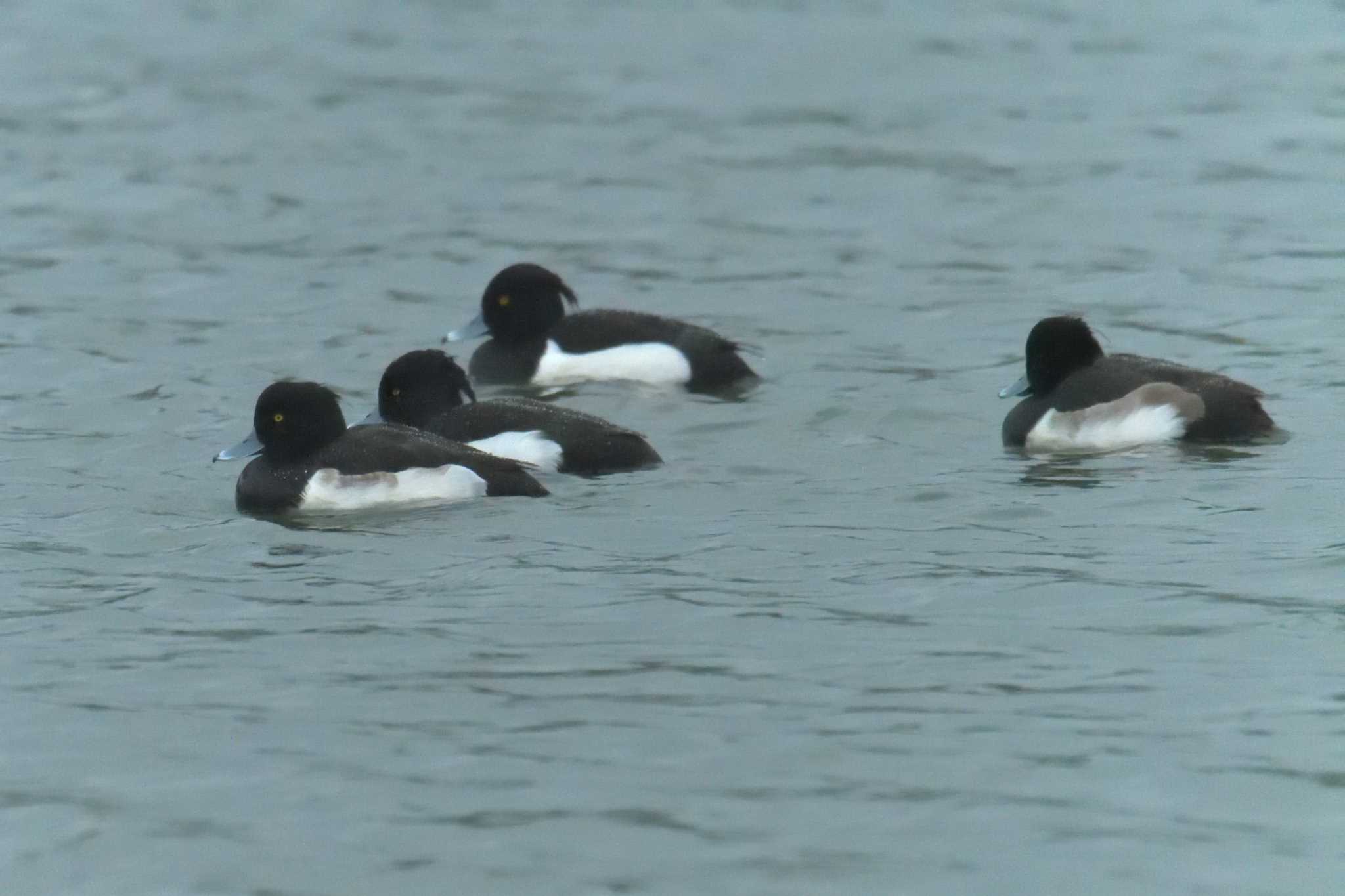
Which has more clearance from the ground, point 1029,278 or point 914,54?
point 914,54

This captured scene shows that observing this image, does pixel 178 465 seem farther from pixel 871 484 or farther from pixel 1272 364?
pixel 1272 364

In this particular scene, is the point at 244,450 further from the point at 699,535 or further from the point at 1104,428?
the point at 1104,428

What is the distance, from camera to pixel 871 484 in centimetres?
924

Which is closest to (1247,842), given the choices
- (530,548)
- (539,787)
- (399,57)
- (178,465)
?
(539,787)

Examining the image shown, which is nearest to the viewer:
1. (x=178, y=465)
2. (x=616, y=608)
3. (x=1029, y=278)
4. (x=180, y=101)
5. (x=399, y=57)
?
(x=616, y=608)

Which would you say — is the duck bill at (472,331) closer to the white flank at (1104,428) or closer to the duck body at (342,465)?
the duck body at (342,465)

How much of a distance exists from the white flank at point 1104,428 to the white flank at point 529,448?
2.08 m

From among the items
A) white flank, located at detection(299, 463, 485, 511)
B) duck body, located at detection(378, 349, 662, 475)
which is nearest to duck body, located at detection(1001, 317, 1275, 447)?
duck body, located at detection(378, 349, 662, 475)

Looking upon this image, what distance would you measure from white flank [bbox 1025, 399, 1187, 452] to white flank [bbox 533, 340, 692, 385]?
219cm

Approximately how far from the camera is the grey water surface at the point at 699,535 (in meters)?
5.73

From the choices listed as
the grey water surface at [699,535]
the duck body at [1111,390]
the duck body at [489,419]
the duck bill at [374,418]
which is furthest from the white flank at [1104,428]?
the duck bill at [374,418]

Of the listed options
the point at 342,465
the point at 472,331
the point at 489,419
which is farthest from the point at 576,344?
the point at 342,465

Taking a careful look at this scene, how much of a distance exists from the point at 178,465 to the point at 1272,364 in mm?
5463

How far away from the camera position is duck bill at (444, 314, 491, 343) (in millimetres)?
11867
